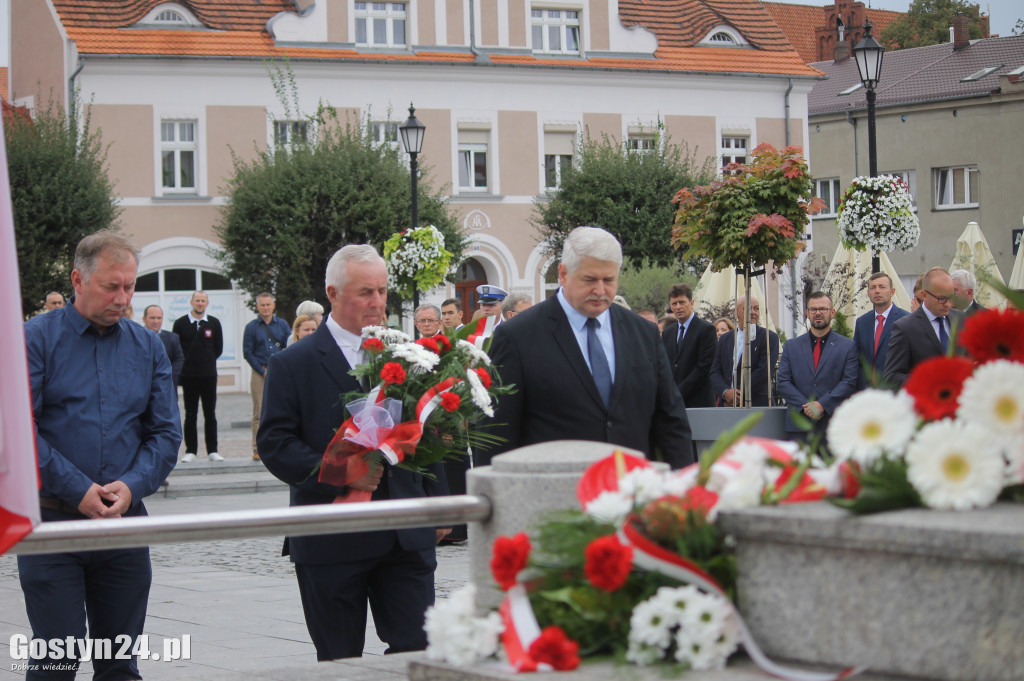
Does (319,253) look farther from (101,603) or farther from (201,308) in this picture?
(101,603)

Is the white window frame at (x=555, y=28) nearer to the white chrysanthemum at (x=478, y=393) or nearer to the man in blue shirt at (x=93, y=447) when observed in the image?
the man in blue shirt at (x=93, y=447)

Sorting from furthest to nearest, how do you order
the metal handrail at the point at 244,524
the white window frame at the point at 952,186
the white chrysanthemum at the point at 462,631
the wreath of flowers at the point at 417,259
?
the white window frame at the point at 952,186 → the wreath of flowers at the point at 417,259 → the metal handrail at the point at 244,524 → the white chrysanthemum at the point at 462,631

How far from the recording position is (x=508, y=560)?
3.17 m

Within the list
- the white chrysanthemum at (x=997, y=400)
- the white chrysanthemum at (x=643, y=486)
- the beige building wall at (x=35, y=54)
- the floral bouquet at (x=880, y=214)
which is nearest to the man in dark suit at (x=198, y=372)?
the floral bouquet at (x=880, y=214)

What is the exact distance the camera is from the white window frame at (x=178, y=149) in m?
35.8

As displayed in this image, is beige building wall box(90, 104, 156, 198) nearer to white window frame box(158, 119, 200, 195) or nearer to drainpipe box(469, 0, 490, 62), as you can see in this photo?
white window frame box(158, 119, 200, 195)

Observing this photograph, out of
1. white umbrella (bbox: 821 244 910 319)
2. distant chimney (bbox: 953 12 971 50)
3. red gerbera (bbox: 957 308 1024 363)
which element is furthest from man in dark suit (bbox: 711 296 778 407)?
distant chimney (bbox: 953 12 971 50)

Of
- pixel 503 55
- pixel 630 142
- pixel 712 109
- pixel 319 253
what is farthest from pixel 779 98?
pixel 319 253

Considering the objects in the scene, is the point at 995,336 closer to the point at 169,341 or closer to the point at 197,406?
the point at 169,341

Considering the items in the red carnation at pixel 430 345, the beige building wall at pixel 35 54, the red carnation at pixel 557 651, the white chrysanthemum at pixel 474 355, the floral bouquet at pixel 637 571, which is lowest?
the red carnation at pixel 557 651

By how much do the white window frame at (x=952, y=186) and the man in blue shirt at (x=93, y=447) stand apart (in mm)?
44879

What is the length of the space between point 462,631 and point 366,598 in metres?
2.20

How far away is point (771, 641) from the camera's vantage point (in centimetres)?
301

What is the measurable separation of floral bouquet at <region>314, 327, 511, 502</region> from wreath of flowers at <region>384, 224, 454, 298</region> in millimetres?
19243
